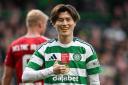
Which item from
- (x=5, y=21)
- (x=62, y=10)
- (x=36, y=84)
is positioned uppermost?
(x=5, y=21)

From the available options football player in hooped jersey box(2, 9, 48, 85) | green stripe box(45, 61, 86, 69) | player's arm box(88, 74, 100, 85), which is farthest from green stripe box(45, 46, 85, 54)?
football player in hooped jersey box(2, 9, 48, 85)

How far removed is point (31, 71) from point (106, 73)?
8.27 meters

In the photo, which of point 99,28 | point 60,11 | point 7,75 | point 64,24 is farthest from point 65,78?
point 99,28

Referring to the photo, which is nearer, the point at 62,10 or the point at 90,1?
the point at 62,10

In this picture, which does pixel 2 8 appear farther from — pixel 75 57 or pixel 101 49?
pixel 75 57

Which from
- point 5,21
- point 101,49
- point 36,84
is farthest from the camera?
point 5,21

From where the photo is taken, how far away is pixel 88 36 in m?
17.6

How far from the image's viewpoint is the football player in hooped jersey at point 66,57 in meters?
8.00

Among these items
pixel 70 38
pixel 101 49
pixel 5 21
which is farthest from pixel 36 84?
pixel 5 21

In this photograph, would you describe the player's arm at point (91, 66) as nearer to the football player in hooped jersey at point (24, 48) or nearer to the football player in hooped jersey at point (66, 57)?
the football player in hooped jersey at point (66, 57)

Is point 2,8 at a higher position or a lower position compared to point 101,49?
higher

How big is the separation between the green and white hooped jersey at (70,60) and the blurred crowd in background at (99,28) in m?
7.50

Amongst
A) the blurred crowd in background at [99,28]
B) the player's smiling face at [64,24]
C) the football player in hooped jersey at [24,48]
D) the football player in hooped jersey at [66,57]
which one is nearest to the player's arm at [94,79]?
the football player in hooped jersey at [66,57]

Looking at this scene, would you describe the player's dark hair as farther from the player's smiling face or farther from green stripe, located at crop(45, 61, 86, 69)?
green stripe, located at crop(45, 61, 86, 69)
